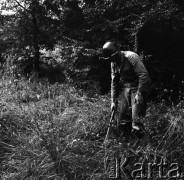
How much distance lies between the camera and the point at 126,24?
6.34 m

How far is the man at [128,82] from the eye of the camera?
12.2 ft

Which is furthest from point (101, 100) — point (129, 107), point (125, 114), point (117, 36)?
point (129, 107)

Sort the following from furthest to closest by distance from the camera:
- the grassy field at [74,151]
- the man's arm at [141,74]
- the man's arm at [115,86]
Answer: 1. the man's arm at [115,86]
2. the man's arm at [141,74]
3. the grassy field at [74,151]

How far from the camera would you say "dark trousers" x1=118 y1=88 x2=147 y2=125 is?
380 cm

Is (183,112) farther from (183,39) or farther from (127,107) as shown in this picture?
(183,39)

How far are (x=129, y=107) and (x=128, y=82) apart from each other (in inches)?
13.8

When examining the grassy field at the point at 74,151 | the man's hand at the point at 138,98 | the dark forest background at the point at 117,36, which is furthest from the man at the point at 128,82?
the dark forest background at the point at 117,36

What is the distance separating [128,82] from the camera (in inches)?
158

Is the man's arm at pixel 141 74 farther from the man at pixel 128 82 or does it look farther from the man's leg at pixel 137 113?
the man's leg at pixel 137 113

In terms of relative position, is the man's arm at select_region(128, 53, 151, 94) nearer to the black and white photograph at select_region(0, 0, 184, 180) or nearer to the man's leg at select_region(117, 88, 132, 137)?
the black and white photograph at select_region(0, 0, 184, 180)

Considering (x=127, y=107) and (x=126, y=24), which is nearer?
(x=127, y=107)

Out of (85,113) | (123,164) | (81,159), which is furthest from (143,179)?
(85,113)

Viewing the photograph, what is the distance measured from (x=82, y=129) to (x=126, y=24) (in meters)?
2.89

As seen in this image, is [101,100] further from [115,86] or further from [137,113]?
[137,113]
